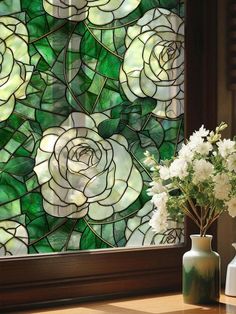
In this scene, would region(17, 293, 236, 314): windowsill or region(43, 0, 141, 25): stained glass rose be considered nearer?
region(17, 293, 236, 314): windowsill

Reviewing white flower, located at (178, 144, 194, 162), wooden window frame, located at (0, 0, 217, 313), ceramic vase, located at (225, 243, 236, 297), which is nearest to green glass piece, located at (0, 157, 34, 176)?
wooden window frame, located at (0, 0, 217, 313)

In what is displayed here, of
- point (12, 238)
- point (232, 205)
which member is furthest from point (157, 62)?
point (12, 238)

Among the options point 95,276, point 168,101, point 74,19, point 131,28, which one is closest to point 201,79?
point 168,101

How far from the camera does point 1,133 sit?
107 inches

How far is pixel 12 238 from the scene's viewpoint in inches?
107

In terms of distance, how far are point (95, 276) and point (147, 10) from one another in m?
1.05

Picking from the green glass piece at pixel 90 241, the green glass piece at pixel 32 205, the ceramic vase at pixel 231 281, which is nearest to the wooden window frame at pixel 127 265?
the green glass piece at pixel 90 241

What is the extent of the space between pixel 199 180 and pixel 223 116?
1.98 feet

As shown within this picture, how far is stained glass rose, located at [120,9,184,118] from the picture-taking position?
3047mm

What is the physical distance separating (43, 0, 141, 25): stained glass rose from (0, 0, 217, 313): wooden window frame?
31cm

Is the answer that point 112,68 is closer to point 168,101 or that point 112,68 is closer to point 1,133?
point 168,101

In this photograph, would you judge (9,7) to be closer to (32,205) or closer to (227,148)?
(32,205)

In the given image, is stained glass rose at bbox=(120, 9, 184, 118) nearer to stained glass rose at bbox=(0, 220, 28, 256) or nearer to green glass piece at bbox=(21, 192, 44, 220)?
green glass piece at bbox=(21, 192, 44, 220)

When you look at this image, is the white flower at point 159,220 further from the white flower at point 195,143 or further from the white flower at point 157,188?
the white flower at point 195,143
